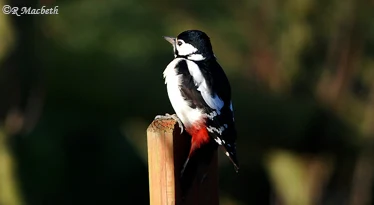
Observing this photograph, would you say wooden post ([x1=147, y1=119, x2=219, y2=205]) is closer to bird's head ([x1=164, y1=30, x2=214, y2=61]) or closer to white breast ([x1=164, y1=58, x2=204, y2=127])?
white breast ([x1=164, y1=58, x2=204, y2=127])

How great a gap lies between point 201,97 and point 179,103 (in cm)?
7

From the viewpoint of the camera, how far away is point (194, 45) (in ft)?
9.27

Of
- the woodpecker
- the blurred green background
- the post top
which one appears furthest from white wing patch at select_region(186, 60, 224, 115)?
the blurred green background

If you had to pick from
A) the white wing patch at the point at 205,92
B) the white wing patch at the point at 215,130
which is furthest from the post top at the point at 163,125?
the white wing patch at the point at 205,92

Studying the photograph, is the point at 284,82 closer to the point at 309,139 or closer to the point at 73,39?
the point at 309,139

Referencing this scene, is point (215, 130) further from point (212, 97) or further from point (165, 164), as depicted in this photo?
point (165, 164)

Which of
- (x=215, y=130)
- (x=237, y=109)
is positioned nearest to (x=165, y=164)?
(x=215, y=130)

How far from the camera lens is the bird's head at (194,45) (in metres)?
2.80

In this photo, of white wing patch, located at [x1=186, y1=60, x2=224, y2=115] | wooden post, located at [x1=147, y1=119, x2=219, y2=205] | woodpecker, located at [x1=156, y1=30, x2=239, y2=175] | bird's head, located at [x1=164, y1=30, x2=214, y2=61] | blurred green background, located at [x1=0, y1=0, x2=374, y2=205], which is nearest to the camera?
wooden post, located at [x1=147, y1=119, x2=219, y2=205]

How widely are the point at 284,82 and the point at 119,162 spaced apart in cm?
108

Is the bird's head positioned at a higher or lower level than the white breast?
higher

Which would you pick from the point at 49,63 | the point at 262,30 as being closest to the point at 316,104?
the point at 262,30

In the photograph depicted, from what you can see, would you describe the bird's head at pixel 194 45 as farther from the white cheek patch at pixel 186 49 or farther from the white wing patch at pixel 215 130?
the white wing patch at pixel 215 130

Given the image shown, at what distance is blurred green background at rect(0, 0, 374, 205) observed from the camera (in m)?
4.23
